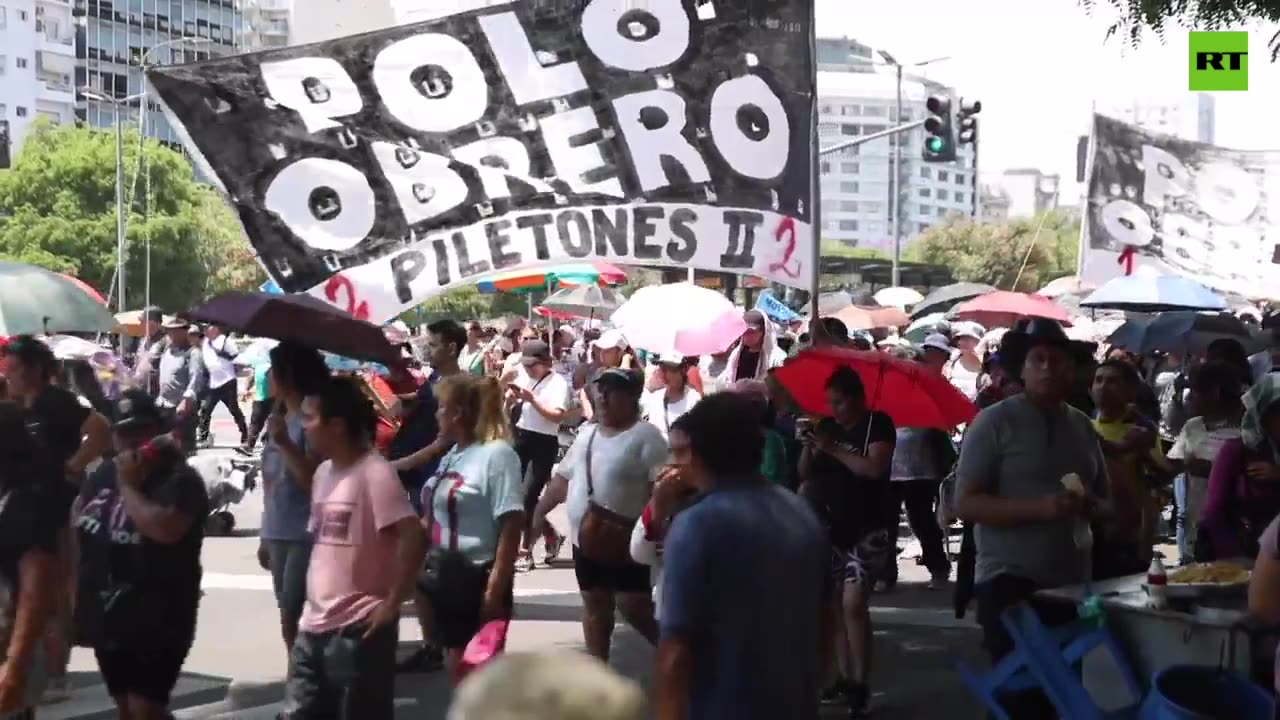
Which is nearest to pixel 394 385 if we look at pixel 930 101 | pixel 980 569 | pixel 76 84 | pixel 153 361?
pixel 980 569

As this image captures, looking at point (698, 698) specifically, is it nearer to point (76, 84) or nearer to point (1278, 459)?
point (1278, 459)

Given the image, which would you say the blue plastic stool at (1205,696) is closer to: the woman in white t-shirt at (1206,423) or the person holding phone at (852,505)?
the person holding phone at (852,505)

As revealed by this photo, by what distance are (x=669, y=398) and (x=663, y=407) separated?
7 centimetres

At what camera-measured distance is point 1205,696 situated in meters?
5.76

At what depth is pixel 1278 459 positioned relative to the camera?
22.9ft

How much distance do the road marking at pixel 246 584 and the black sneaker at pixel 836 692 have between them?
12.3ft

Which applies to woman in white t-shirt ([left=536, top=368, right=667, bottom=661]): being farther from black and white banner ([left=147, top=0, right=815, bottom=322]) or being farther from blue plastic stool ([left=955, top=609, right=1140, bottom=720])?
blue plastic stool ([left=955, top=609, right=1140, bottom=720])

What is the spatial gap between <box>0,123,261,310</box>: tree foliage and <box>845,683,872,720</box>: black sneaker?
67.2 metres

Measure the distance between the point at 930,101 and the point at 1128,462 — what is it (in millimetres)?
17818

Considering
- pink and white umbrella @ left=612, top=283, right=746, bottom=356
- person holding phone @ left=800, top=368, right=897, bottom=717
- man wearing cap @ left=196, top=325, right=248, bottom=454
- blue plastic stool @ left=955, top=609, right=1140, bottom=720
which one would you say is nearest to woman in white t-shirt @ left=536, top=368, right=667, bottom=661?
person holding phone @ left=800, top=368, right=897, bottom=717

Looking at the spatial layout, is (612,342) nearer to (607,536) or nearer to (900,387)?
(900,387)

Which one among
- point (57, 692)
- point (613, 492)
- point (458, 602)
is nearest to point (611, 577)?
point (613, 492)

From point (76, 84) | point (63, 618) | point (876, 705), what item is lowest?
point (876, 705)

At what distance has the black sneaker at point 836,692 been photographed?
841cm
